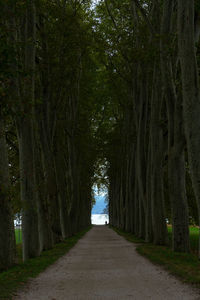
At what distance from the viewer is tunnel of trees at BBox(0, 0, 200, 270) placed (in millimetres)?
10805

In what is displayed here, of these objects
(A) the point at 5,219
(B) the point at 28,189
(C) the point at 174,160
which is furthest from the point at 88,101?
(A) the point at 5,219

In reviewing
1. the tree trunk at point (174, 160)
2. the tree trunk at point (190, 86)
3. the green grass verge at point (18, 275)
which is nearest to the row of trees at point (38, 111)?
the green grass verge at point (18, 275)

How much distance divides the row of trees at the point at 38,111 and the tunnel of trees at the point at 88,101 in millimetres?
45

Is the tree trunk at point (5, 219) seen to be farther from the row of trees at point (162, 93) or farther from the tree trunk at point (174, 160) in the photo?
the tree trunk at point (174, 160)

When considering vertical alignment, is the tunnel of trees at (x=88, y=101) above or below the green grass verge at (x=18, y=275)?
above

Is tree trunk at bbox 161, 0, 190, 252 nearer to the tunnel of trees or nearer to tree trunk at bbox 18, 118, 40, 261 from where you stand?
the tunnel of trees

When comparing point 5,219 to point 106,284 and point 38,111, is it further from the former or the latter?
point 38,111

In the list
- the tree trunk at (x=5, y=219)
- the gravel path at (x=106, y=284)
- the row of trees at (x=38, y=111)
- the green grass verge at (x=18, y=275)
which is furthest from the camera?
the tree trunk at (x=5, y=219)

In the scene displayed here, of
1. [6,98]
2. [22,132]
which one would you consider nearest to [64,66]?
[22,132]

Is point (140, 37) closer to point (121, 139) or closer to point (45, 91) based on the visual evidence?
point (45, 91)

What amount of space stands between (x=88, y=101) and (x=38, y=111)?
1332 cm

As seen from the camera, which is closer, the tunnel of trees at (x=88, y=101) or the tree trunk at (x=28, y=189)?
the tunnel of trees at (x=88, y=101)

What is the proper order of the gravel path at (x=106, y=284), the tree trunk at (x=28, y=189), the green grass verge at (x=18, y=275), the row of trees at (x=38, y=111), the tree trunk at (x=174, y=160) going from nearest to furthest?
1. the gravel path at (x=106, y=284)
2. the green grass verge at (x=18, y=275)
3. the row of trees at (x=38, y=111)
4. the tree trunk at (x=28, y=189)
5. the tree trunk at (x=174, y=160)

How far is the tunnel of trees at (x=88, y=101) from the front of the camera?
10805 millimetres
